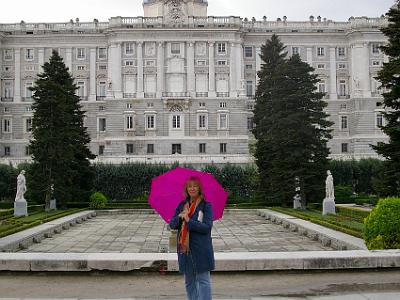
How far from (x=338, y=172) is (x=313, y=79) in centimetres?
1752

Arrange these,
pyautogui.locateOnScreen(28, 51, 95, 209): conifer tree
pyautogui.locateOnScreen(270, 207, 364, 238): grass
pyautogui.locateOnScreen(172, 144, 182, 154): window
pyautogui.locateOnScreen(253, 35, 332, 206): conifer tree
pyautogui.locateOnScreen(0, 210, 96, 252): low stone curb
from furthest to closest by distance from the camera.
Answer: pyautogui.locateOnScreen(172, 144, 182, 154): window
pyautogui.locateOnScreen(28, 51, 95, 209): conifer tree
pyautogui.locateOnScreen(253, 35, 332, 206): conifer tree
pyautogui.locateOnScreen(270, 207, 364, 238): grass
pyautogui.locateOnScreen(0, 210, 96, 252): low stone curb

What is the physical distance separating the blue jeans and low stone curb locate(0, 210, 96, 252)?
1036 centimetres

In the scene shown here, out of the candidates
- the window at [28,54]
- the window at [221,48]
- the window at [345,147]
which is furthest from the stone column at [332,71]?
the window at [28,54]

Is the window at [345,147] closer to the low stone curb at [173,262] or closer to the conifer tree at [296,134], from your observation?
the conifer tree at [296,134]

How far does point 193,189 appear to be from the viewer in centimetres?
796

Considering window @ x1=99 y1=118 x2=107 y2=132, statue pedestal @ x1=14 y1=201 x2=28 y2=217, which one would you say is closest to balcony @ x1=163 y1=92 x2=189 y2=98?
window @ x1=99 y1=118 x2=107 y2=132

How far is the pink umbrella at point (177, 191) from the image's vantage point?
827cm

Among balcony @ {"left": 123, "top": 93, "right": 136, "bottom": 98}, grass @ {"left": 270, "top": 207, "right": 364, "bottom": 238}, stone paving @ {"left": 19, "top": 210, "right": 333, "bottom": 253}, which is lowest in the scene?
stone paving @ {"left": 19, "top": 210, "right": 333, "bottom": 253}

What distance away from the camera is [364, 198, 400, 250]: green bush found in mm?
13961

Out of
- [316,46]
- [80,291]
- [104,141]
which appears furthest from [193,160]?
[80,291]

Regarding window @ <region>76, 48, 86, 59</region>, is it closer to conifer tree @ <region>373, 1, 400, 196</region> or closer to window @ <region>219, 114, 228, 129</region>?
window @ <region>219, 114, 228, 129</region>

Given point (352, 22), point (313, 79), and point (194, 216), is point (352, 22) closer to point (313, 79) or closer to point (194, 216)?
point (313, 79)

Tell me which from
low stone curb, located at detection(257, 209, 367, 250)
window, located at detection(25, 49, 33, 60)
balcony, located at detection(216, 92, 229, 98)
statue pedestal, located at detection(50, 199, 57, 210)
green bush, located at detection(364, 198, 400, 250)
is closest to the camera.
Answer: green bush, located at detection(364, 198, 400, 250)

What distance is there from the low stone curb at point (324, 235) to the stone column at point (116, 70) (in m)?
50.5
